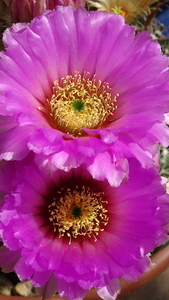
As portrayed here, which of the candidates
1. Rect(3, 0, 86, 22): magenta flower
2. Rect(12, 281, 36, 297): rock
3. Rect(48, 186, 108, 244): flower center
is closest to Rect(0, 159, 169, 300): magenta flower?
Rect(48, 186, 108, 244): flower center

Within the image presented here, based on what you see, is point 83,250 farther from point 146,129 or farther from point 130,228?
point 146,129

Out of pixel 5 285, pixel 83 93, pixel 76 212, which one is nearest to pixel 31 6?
pixel 83 93

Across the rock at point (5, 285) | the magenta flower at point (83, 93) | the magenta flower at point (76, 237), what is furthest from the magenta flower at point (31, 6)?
the rock at point (5, 285)

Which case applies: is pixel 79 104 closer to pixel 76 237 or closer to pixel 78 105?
pixel 78 105

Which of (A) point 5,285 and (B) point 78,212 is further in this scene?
(A) point 5,285

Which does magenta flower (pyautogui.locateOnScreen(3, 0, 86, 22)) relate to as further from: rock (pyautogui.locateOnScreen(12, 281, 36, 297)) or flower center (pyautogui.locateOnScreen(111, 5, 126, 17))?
rock (pyautogui.locateOnScreen(12, 281, 36, 297))

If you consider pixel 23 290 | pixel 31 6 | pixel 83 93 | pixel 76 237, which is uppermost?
pixel 31 6

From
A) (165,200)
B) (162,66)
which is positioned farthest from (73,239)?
(162,66)
